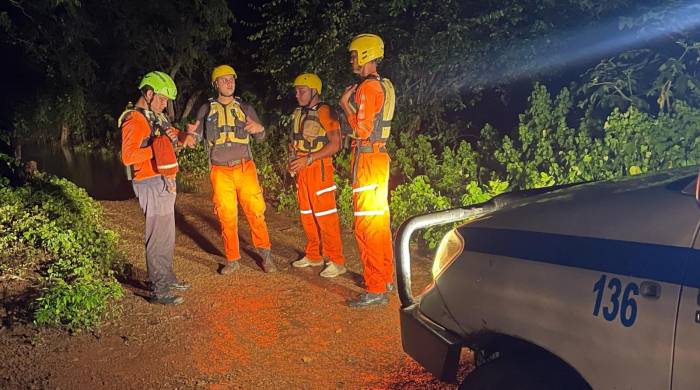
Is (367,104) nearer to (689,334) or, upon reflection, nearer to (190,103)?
(689,334)

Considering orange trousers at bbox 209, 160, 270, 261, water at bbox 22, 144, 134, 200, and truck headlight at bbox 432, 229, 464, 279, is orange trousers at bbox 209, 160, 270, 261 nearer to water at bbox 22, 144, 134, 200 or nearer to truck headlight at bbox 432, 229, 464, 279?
truck headlight at bbox 432, 229, 464, 279

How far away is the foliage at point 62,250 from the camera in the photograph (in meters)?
4.80

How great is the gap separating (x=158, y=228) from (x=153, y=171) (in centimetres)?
49

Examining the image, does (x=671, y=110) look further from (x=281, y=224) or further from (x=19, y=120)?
(x=19, y=120)

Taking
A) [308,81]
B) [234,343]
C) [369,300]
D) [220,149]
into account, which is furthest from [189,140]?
[369,300]

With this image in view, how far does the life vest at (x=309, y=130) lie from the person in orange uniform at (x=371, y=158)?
817mm

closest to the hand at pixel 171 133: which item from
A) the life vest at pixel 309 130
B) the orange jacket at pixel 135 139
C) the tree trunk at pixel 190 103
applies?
the orange jacket at pixel 135 139

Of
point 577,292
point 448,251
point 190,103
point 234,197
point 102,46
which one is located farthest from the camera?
point 190,103

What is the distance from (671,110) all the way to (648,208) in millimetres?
4989

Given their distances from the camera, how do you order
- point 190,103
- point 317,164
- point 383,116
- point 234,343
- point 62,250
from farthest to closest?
point 190,103, point 317,164, point 62,250, point 383,116, point 234,343

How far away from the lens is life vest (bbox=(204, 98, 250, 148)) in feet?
20.1

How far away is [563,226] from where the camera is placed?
8.13ft

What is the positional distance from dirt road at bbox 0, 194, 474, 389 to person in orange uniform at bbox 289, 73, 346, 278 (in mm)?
296

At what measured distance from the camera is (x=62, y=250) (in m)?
5.84
